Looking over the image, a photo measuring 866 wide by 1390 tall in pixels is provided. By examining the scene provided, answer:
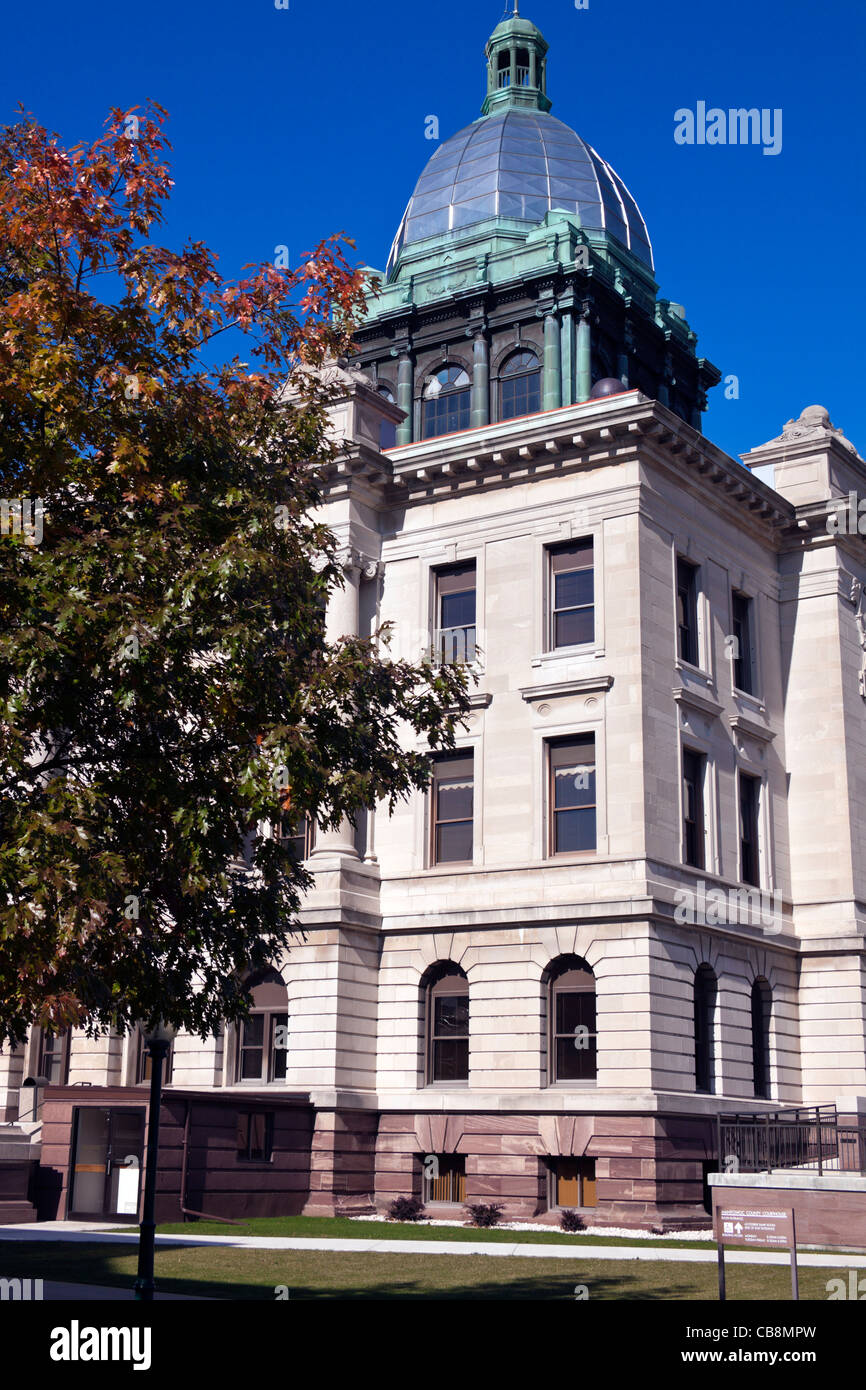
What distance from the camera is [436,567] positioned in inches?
1575

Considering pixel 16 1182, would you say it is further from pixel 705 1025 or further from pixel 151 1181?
pixel 705 1025

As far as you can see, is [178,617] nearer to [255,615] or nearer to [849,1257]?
[255,615]

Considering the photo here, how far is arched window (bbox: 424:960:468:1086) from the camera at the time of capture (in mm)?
36219

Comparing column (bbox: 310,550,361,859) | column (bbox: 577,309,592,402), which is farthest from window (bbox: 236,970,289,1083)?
column (bbox: 577,309,592,402)

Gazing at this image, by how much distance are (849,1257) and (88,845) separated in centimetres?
1655

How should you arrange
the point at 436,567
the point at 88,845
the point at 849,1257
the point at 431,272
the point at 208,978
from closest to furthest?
the point at 88,845
the point at 208,978
the point at 849,1257
the point at 436,567
the point at 431,272

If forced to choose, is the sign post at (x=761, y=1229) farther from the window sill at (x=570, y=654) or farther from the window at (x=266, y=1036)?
the window at (x=266, y=1036)

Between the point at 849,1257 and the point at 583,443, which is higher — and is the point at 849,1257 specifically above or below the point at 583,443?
below

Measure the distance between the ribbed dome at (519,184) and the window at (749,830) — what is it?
2505cm

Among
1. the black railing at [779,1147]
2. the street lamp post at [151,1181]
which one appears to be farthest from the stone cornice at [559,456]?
the street lamp post at [151,1181]

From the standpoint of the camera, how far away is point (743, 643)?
137ft

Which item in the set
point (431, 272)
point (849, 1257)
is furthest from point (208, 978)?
point (431, 272)

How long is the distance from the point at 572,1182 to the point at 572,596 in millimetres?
14109

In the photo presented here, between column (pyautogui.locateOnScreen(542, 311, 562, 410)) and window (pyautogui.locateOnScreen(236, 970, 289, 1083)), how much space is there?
74.2 feet
